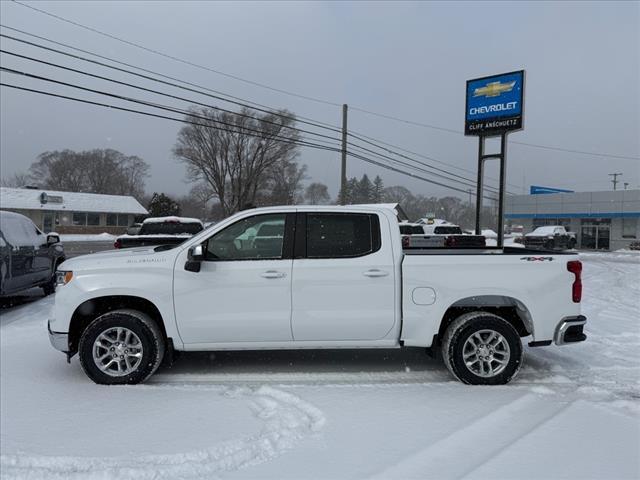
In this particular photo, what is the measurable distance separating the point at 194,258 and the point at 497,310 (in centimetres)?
312

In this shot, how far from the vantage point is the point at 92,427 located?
3.79 meters

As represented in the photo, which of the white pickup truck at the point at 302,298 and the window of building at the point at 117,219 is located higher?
the window of building at the point at 117,219

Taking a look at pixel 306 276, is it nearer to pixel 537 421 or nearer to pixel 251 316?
pixel 251 316

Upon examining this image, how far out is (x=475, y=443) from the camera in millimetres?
3590

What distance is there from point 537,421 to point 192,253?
3.35m

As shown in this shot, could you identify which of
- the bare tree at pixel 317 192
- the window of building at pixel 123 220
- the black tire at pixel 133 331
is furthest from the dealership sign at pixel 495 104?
the bare tree at pixel 317 192

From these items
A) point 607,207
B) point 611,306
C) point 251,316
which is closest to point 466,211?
point 607,207

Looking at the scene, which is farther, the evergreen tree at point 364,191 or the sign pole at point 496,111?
the evergreen tree at point 364,191

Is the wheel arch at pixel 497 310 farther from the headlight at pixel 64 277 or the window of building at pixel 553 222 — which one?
the window of building at pixel 553 222

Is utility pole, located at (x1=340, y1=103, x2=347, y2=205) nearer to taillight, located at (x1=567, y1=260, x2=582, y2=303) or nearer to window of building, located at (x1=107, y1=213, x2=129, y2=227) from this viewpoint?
taillight, located at (x1=567, y1=260, x2=582, y2=303)

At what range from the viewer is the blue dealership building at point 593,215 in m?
38.9

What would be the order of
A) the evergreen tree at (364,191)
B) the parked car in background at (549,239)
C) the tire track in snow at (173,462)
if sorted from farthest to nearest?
1. the evergreen tree at (364,191)
2. the parked car in background at (549,239)
3. the tire track in snow at (173,462)

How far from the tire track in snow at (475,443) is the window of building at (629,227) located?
4164 cm

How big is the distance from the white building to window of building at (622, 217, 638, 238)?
1862 inches
